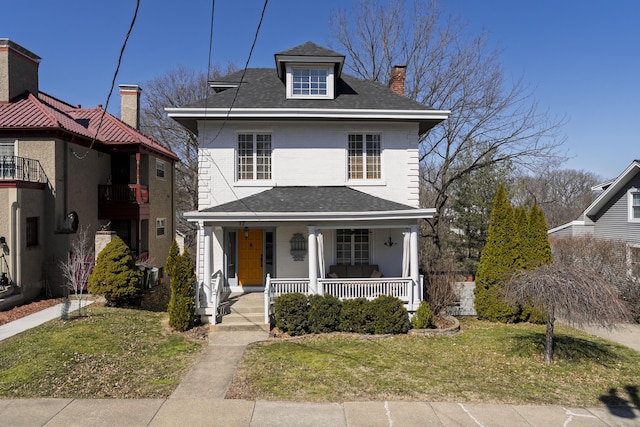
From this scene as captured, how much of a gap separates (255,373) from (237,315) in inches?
144

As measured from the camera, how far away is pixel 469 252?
2312 cm

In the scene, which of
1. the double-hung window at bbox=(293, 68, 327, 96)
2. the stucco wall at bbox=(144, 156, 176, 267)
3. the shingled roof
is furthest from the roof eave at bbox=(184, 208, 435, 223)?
the stucco wall at bbox=(144, 156, 176, 267)

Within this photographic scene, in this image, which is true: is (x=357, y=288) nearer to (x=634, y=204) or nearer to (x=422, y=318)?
(x=422, y=318)

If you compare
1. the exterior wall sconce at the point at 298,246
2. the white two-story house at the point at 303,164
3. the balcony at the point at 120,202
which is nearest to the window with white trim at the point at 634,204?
the white two-story house at the point at 303,164

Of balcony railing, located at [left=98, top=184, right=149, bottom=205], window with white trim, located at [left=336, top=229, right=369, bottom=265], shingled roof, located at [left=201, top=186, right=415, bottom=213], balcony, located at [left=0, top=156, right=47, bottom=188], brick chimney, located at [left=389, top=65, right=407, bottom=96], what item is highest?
brick chimney, located at [left=389, top=65, right=407, bottom=96]

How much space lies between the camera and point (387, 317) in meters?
11.0

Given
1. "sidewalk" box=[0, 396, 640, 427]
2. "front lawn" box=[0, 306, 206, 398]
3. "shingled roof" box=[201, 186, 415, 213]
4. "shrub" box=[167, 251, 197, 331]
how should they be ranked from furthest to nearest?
"shingled roof" box=[201, 186, 415, 213] < "shrub" box=[167, 251, 197, 331] < "front lawn" box=[0, 306, 206, 398] < "sidewalk" box=[0, 396, 640, 427]

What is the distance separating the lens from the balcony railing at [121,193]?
1864 cm

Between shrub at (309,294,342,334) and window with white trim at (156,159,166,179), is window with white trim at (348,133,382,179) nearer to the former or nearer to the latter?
shrub at (309,294,342,334)

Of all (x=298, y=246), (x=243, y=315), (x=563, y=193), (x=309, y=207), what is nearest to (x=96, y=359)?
(x=243, y=315)

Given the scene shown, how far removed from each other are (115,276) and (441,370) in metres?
10.2

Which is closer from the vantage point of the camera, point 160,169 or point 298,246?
point 298,246

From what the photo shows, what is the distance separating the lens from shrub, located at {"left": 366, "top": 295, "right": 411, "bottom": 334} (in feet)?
35.9

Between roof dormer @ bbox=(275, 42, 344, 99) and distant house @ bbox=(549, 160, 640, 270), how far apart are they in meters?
13.2
